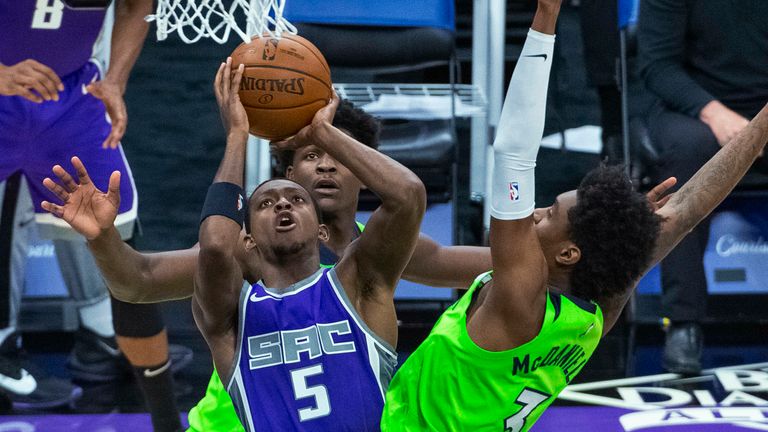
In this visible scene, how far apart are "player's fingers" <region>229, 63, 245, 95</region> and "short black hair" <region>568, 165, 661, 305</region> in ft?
2.83

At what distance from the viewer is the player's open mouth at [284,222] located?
10.8 ft

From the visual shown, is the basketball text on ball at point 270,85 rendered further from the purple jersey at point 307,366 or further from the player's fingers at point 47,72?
the player's fingers at point 47,72

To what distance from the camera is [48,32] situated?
5.11 meters

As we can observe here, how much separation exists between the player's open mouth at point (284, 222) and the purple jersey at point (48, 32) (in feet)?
7.13

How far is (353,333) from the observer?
322 centimetres

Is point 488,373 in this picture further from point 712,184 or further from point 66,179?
point 66,179

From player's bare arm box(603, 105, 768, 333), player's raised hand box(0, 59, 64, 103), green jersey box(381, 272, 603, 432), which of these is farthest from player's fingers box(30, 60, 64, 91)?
player's bare arm box(603, 105, 768, 333)

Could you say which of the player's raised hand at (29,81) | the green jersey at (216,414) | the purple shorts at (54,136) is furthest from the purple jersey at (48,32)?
the green jersey at (216,414)

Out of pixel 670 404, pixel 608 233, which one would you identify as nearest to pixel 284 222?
pixel 608 233

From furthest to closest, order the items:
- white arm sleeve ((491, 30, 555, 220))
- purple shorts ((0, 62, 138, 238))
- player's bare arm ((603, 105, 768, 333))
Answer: purple shorts ((0, 62, 138, 238)) → player's bare arm ((603, 105, 768, 333)) → white arm sleeve ((491, 30, 555, 220))

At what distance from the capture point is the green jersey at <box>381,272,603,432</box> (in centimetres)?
295

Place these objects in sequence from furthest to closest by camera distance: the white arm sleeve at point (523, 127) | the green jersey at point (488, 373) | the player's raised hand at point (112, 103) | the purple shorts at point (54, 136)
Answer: the purple shorts at point (54, 136)
the player's raised hand at point (112, 103)
the green jersey at point (488, 373)
the white arm sleeve at point (523, 127)

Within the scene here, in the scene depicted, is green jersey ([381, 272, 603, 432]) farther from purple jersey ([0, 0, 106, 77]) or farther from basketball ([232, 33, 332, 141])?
purple jersey ([0, 0, 106, 77])

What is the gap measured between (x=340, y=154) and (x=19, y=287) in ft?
9.65
